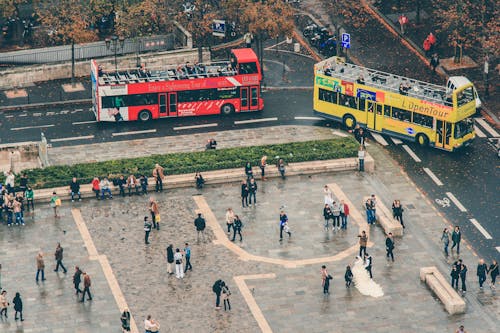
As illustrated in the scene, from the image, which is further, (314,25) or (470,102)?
(314,25)

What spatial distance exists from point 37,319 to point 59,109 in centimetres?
3434

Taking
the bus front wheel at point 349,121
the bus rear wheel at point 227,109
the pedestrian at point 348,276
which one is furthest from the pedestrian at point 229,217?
the bus rear wheel at point 227,109

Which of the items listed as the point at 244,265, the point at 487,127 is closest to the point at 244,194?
the point at 244,265

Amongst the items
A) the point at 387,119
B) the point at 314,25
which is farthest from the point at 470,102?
the point at 314,25

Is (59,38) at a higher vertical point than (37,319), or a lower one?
higher

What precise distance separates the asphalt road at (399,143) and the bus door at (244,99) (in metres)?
0.66

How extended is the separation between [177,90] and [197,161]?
1170 centimetres

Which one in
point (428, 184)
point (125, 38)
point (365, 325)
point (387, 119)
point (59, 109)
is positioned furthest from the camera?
point (125, 38)

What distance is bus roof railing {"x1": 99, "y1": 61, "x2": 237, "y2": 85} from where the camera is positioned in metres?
101

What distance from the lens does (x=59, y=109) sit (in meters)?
105

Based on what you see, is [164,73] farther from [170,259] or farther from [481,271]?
[481,271]

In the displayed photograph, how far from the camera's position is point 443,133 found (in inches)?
3767

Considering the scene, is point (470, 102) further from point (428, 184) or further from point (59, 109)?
point (59, 109)

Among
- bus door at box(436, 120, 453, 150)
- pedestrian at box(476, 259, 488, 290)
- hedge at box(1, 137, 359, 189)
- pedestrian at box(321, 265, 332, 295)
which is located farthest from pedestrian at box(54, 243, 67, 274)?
bus door at box(436, 120, 453, 150)
